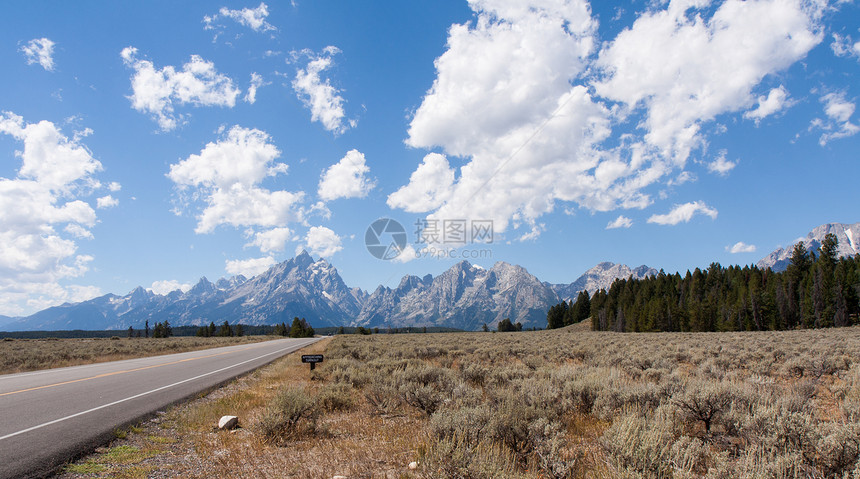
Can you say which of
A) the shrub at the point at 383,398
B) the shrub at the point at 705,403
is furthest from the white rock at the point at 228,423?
the shrub at the point at 705,403

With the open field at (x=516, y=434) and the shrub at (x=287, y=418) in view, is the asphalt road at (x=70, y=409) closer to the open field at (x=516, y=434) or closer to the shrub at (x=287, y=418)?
the open field at (x=516, y=434)

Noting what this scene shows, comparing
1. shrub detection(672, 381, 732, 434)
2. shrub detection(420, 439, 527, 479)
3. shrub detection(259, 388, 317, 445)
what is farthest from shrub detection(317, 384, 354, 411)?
shrub detection(672, 381, 732, 434)

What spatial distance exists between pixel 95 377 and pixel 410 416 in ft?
47.6

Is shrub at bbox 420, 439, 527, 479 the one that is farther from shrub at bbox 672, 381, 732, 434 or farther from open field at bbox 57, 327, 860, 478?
shrub at bbox 672, 381, 732, 434

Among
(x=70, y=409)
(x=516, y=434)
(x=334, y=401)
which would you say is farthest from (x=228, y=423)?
(x=516, y=434)

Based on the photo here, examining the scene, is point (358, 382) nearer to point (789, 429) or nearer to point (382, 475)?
point (382, 475)

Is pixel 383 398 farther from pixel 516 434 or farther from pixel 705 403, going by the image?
pixel 705 403

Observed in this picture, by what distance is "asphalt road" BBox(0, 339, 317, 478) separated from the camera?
19.4 feet

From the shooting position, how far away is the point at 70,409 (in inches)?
354

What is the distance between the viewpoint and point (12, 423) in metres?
7.61

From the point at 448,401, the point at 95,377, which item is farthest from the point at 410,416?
the point at 95,377

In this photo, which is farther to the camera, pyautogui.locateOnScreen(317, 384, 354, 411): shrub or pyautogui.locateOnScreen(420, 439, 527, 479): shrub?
pyautogui.locateOnScreen(317, 384, 354, 411): shrub

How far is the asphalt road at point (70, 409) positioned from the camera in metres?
5.91

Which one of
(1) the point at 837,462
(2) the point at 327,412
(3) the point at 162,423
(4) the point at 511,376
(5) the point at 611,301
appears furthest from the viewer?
(5) the point at 611,301
